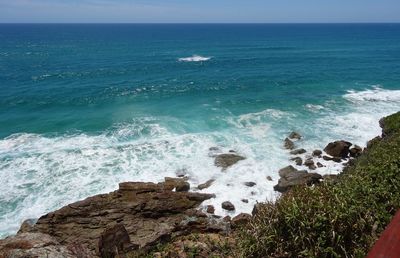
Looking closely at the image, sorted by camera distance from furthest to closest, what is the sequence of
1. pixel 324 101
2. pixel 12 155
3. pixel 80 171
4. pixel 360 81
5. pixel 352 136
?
pixel 360 81, pixel 324 101, pixel 352 136, pixel 12 155, pixel 80 171

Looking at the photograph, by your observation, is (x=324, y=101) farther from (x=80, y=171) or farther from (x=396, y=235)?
(x=396, y=235)

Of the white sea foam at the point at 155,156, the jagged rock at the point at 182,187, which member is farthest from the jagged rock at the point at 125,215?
the white sea foam at the point at 155,156

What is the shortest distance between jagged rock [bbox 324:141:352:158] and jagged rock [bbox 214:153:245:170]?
23.9 ft

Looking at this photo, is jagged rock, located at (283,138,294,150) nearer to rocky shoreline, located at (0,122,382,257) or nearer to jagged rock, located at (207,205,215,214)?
rocky shoreline, located at (0,122,382,257)

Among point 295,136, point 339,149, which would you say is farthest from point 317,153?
point 295,136

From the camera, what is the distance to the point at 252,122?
37469mm

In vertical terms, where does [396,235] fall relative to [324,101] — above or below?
above

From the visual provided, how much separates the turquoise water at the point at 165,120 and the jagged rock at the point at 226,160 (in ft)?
2.24

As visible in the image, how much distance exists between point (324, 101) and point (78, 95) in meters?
33.0

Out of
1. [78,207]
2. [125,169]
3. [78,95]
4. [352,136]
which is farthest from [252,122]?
[78,95]

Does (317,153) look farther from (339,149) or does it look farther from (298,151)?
(339,149)

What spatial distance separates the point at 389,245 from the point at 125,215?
60.1 feet

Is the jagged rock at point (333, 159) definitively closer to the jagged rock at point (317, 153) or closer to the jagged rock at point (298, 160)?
the jagged rock at point (317, 153)

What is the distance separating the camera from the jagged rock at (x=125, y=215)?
60.0 feet
